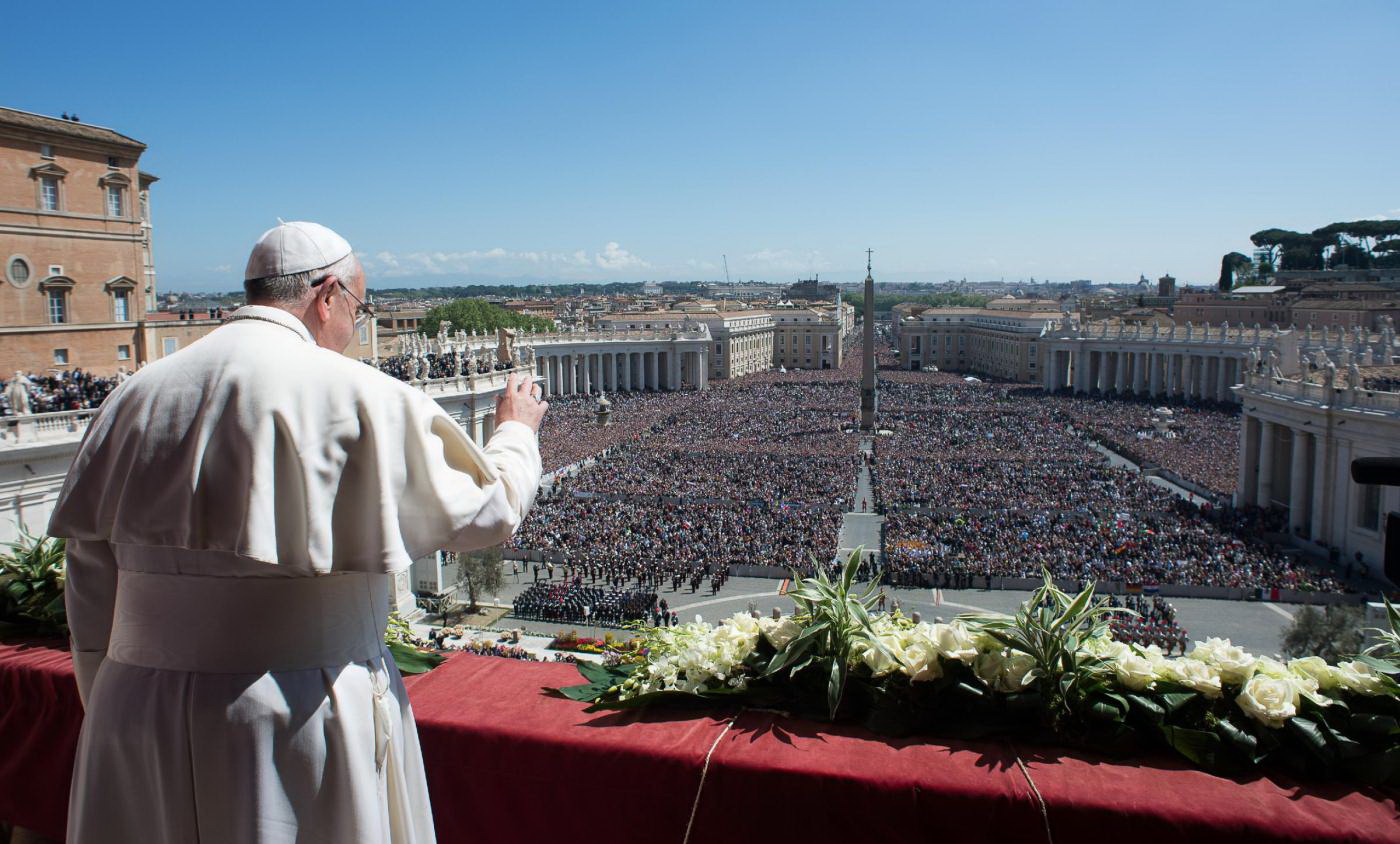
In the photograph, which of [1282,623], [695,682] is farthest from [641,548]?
[695,682]

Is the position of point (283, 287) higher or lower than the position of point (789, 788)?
higher

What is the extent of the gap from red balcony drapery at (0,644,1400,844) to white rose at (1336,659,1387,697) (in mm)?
368

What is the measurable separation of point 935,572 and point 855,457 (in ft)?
58.3

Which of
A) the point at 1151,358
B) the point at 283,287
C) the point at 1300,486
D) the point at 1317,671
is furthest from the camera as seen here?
the point at 1151,358

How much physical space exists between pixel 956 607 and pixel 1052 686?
1987 cm

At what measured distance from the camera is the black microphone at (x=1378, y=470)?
315cm

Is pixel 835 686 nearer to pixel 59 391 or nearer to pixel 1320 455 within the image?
pixel 59 391

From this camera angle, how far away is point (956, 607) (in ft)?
72.6

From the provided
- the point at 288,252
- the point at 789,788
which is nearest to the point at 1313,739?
the point at 789,788

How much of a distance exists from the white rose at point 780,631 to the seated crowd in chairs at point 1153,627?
50.9ft

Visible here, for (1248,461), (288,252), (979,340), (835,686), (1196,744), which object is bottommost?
(1248,461)

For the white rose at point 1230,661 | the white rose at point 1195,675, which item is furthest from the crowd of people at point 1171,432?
the white rose at point 1195,675

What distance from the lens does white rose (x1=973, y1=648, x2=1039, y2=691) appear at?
3.18 m

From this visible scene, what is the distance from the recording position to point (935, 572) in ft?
80.3
